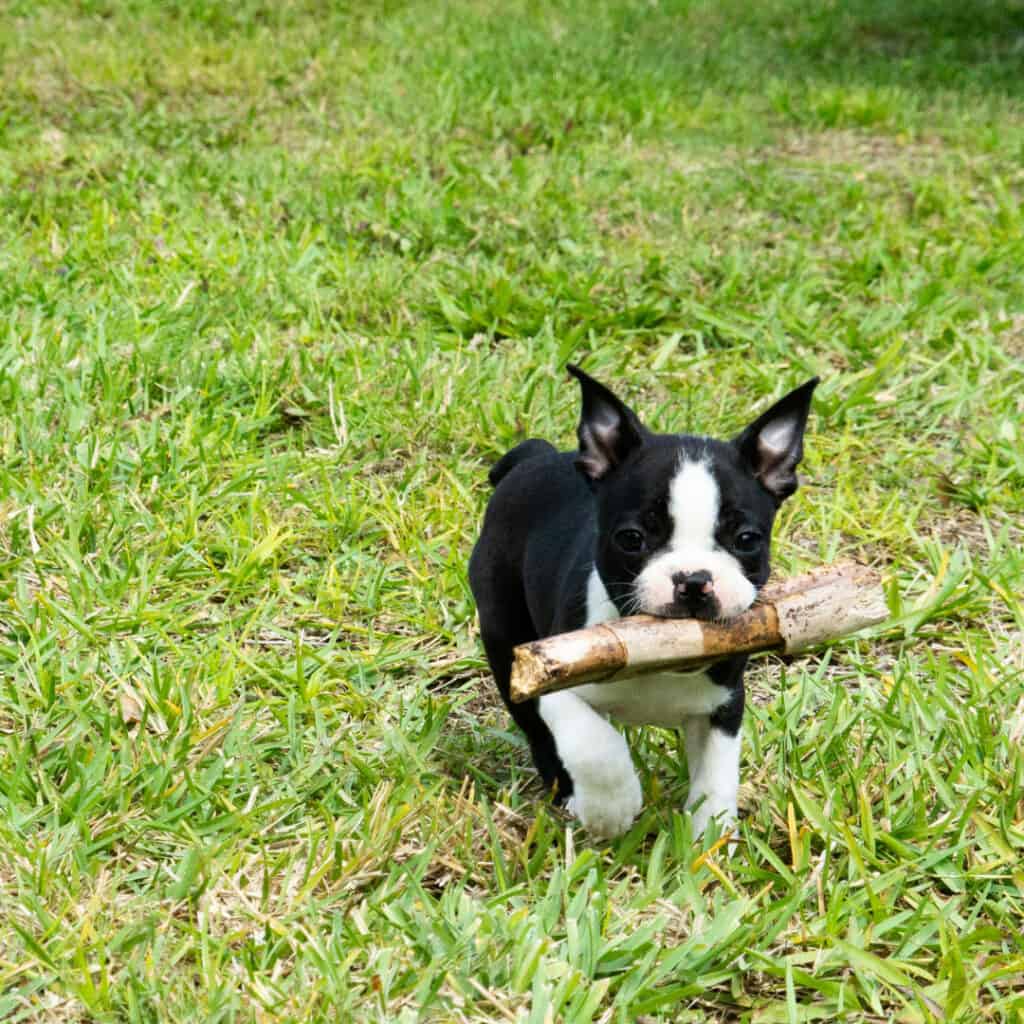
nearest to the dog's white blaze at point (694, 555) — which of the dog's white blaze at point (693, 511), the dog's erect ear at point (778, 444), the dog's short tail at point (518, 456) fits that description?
the dog's white blaze at point (693, 511)

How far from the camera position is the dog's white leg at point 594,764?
3225 mm

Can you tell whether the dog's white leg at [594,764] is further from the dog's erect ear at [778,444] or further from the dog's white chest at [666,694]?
the dog's erect ear at [778,444]

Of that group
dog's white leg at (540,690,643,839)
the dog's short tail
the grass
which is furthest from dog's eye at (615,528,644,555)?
the dog's short tail

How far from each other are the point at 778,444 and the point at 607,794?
2.93ft

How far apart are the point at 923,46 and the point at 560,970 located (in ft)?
37.0

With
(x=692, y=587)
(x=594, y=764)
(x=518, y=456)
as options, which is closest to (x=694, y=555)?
(x=692, y=587)

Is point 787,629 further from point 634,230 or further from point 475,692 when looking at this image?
point 634,230

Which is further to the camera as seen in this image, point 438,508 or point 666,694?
point 438,508

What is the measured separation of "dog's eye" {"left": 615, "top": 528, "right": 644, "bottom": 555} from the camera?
3182mm

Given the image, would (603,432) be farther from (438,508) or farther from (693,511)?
(438,508)

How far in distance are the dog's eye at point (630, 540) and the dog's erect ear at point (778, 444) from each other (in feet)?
1.17

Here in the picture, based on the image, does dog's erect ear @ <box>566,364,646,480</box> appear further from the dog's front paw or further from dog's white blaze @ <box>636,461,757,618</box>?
the dog's front paw

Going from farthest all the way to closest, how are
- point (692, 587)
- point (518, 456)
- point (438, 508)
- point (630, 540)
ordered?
1. point (438, 508)
2. point (518, 456)
3. point (630, 540)
4. point (692, 587)

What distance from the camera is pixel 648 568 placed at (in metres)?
3.13
